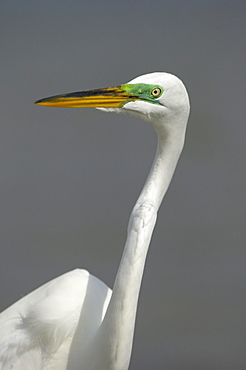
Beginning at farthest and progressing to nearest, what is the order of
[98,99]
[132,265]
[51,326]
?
[51,326] < [98,99] < [132,265]

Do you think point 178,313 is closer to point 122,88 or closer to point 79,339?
point 79,339

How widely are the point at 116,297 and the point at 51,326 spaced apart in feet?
1.71

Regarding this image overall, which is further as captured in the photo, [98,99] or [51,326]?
[51,326]

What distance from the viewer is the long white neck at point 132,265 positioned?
196 cm

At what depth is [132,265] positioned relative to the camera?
196 cm

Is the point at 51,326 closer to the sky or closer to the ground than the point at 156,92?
closer to the ground

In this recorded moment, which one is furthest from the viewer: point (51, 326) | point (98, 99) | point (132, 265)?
point (51, 326)

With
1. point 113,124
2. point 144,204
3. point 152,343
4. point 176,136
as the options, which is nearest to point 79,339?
point 144,204

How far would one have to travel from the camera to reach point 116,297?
6.56 feet

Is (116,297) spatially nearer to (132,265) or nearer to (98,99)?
(132,265)

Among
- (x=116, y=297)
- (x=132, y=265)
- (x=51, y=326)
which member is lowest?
(x=51, y=326)

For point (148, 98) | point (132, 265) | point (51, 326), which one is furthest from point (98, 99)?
point (51, 326)

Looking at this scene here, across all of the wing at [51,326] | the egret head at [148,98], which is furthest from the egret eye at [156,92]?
the wing at [51,326]

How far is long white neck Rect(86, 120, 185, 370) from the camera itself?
1.96m
